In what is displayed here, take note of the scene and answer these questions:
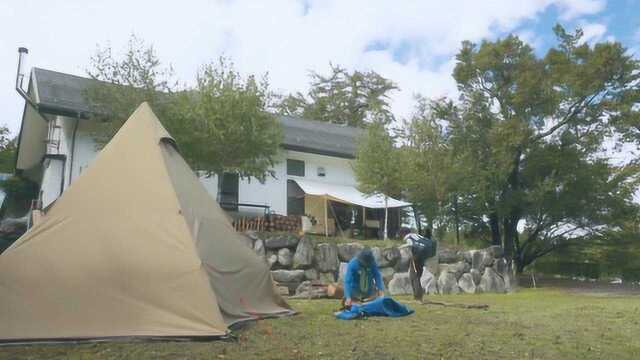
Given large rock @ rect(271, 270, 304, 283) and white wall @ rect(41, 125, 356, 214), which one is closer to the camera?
large rock @ rect(271, 270, 304, 283)

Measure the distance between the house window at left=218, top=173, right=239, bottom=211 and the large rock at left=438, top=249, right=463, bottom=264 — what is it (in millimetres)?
7414

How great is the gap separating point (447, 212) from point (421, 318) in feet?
41.6

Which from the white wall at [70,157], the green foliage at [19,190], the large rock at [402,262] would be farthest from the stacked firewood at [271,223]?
the green foliage at [19,190]

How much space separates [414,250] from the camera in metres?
10.4

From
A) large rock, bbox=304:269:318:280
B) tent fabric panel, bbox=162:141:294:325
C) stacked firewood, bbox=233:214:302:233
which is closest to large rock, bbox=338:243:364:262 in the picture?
large rock, bbox=304:269:318:280

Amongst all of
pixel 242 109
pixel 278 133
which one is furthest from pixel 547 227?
pixel 242 109

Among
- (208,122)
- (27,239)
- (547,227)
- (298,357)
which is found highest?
(208,122)

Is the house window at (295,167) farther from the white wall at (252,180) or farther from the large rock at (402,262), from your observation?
the large rock at (402,262)

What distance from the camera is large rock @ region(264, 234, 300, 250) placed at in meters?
14.9

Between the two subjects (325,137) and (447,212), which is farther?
(325,137)

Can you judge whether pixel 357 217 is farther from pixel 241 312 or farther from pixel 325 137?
pixel 241 312

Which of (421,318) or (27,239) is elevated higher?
(27,239)

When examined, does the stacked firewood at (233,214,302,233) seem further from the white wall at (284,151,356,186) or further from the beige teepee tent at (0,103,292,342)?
the beige teepee tent at (0,103,292,342)

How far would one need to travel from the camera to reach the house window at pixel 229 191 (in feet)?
67.4
